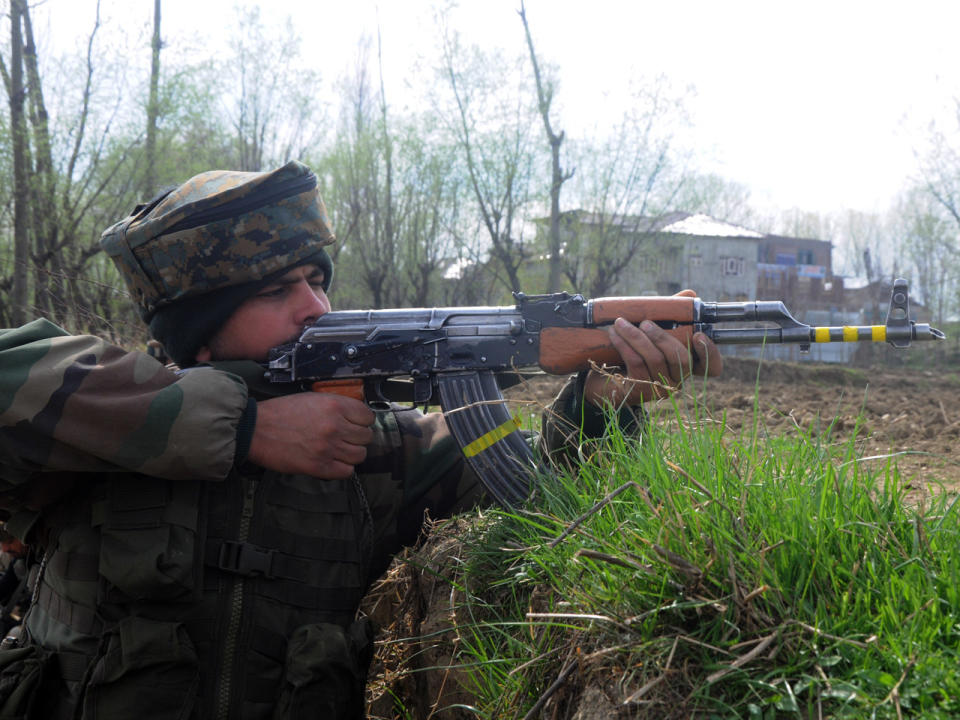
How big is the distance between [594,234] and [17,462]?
70.2 ft

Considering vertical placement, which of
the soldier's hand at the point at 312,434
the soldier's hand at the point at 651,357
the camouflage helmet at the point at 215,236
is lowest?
the soldier's hand at the point at 312,434

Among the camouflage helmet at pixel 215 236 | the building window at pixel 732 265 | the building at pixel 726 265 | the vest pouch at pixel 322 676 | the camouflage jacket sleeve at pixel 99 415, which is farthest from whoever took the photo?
the building window at pixel 732 265

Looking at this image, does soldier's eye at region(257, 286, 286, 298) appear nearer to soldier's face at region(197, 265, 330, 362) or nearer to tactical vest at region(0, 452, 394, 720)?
soldier's face at region(197, 265, 330, 362)

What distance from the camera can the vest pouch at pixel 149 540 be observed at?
2129 millimetres

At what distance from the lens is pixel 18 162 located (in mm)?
11398

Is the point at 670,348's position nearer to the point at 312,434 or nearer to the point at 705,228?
the point at 312,434

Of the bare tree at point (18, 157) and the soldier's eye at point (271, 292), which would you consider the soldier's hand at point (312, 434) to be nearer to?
the soldier's eye at point (271, 292)

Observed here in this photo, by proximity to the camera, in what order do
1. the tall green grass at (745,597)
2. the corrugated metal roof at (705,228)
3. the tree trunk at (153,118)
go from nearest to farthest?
1. the tall green grass at (745,597)
2. the tree trunk at (153,118)
3. the corrugated metal roof at (705,228)

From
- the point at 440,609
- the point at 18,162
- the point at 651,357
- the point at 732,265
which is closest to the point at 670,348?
the point at 651,357

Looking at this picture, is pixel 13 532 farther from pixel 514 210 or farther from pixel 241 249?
pixel 514 210

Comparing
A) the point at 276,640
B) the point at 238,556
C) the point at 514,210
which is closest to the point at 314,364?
the point at 238,556

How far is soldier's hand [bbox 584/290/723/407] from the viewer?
8.02 ft

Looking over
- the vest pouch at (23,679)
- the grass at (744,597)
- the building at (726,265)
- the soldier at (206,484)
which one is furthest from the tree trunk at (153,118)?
the grass at (744,597)

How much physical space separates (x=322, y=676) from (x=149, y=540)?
63 cm
